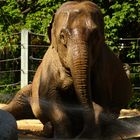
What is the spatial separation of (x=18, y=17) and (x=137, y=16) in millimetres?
2686

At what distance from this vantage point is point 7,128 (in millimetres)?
3338

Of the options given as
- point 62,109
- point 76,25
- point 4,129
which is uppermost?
point 76,25

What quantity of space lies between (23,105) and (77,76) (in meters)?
1.67

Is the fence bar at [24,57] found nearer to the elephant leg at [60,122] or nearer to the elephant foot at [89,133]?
the elephant leg at [60,122]

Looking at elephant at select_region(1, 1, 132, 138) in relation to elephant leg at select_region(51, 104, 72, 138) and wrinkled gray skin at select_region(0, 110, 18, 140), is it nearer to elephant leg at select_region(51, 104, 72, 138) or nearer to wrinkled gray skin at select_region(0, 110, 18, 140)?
elephant leg at select_region(51, 104, 72, 138)

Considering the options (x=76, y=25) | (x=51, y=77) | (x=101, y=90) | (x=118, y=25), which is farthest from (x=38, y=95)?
(x=118, y=25)

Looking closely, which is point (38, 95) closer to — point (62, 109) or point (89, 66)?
point (62, 109)

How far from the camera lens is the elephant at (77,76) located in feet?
15.1

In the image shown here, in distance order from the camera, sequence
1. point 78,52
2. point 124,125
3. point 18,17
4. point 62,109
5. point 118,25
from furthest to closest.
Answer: point 18,17 → point 118,25 → point 124,125 → point 62,109 → point 78,52

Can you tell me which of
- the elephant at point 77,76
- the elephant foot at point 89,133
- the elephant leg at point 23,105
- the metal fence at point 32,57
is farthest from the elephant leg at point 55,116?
the metal fence at point 32,57

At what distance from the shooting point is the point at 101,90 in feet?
16.8

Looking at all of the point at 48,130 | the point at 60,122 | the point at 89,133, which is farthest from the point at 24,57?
the point at 89,133

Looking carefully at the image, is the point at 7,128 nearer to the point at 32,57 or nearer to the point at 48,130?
the point at 48,130

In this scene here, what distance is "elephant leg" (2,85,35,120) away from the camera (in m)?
6.03
